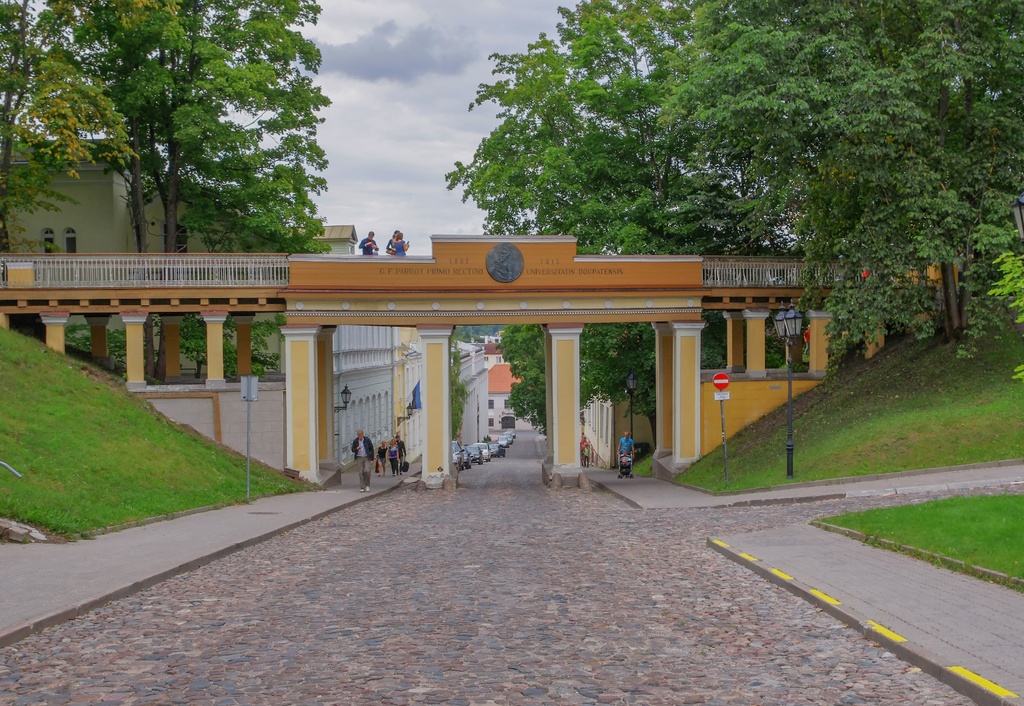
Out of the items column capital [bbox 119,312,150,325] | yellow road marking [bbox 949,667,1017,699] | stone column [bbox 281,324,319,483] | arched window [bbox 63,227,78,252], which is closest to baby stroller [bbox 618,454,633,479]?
stone column [bbox 281,324,319,483]

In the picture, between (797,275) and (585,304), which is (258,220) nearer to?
(585,304)

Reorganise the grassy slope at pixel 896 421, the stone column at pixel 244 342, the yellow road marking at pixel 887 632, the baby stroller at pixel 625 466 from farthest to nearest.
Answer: the baby stroller at pixel 625 466, the stone column at pixel 244 342, the grassy slope at pixel 896 421, the yellow road marking at pixel 887 632

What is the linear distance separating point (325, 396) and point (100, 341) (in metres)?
7.55

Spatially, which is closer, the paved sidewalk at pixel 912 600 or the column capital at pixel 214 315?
the paved sidewalk at pixel 912 600

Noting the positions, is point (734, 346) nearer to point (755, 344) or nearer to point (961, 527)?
point (755, 344)

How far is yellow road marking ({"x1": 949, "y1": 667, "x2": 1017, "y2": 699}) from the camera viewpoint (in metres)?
7.04

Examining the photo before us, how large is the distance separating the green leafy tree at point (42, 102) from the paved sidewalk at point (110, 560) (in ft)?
48.9

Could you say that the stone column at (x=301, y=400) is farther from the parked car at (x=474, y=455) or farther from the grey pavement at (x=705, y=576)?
the parked car at (x=474, y=455)

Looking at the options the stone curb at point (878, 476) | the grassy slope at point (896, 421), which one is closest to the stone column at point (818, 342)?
the grassy slope at point (896, 421)

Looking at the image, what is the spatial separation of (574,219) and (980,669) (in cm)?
3312

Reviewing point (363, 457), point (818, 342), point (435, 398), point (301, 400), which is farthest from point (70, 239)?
point (818, 342)

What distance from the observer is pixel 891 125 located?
26.1m

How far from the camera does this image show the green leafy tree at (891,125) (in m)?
→ 25.8

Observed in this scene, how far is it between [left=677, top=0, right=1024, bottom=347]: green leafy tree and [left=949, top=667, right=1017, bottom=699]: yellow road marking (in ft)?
63.1
